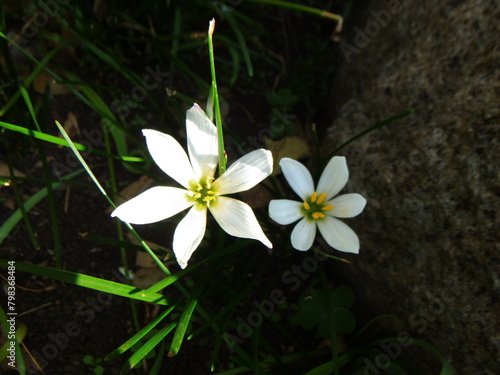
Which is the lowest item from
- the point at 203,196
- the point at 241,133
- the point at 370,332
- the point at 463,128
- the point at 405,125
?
the point at 370,332

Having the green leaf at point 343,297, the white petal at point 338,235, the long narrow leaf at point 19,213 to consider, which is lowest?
the green leaf at point 343,297

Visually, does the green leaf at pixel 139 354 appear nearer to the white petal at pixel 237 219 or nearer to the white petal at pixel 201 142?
the white petal at pixel 237 219

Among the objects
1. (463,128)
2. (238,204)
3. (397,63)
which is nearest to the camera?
(238,204)

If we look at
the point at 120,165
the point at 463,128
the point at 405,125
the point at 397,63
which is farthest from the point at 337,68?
the point at 120,165

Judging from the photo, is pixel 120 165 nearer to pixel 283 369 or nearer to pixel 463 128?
pixel 283 369

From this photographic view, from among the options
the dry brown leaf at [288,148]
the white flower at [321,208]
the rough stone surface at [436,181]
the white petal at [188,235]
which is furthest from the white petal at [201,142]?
the dry brown leaf at [288,148]

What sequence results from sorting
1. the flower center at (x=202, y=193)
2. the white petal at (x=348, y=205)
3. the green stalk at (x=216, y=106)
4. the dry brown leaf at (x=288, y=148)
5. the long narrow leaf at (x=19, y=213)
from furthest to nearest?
the dry brown leaf at (x=288, y=148), the long narrow leaf at (x=19, y=213), the white petal at (x=348, y=205), the flower center at (x=202, y=193), the green stalk at (x=216, y=106)

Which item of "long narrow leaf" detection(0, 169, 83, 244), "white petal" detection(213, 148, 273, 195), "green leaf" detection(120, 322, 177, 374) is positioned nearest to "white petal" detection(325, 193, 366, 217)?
"white petal" detection(213, 148, 273, 195)
